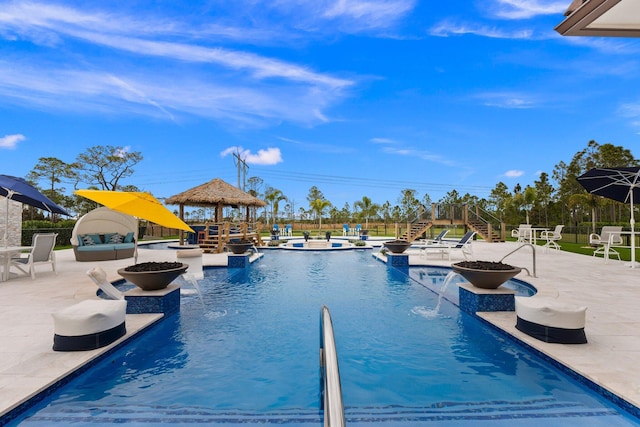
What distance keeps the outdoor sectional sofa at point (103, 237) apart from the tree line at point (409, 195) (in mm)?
9768

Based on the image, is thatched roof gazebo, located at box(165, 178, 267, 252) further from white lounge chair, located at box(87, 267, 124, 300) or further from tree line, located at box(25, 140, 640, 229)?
white lounge chair, located at box(87, 267, 124, 300)

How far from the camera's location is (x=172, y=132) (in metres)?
33.1

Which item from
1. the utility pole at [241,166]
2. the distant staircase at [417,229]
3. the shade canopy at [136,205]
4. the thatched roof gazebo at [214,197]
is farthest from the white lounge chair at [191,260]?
the utility pole at [241,166]

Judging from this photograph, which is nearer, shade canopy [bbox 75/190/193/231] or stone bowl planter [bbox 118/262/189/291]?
stone bowl planter [bbox 118/262/189/291]

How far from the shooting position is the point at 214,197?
1694 cm

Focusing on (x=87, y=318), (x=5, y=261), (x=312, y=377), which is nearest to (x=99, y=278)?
(x=87, y=318)

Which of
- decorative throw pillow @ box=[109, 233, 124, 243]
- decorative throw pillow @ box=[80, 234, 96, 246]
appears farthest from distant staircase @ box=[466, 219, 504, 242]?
decorative throw pillow @ box=[80, 234, 96, 246]

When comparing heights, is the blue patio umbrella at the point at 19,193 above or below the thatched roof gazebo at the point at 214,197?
below

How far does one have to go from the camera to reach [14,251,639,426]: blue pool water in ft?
8.17

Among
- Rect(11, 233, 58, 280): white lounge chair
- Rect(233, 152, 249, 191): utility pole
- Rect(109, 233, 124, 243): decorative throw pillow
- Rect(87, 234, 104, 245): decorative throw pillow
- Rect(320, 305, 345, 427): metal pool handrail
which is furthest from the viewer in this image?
Rect(233, 152, 249, 191): utility pole

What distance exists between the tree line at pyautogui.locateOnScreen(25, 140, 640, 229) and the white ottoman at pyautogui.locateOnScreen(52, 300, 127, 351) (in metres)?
18.7

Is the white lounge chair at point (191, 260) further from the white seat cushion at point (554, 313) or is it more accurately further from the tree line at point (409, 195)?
the tree line at point (409, 195)

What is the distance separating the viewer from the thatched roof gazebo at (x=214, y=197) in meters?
A: 16.9

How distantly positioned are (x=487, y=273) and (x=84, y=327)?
516 centimetres
